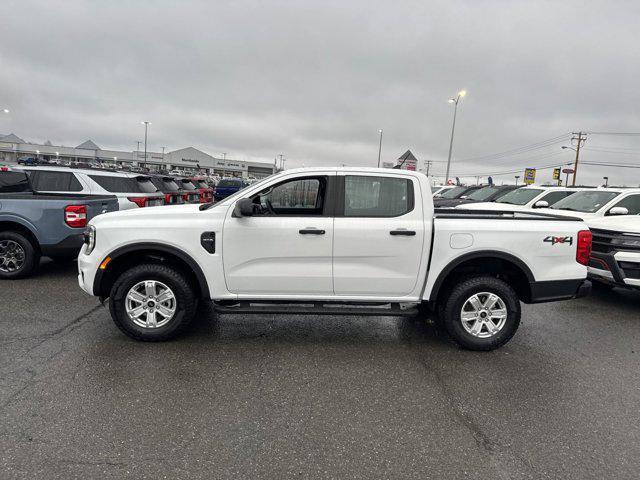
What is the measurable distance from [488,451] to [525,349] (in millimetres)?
2088

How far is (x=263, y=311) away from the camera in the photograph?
407 cm

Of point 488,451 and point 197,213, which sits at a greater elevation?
point 197,213

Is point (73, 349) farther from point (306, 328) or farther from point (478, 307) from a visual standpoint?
point (478, 307)

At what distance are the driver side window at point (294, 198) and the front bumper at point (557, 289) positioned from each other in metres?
2.46

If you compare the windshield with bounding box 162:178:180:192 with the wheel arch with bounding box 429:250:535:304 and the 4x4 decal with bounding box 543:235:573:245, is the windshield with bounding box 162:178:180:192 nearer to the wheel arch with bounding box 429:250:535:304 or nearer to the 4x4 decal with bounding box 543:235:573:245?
the wheel arch with bounding box 429:250:535:304

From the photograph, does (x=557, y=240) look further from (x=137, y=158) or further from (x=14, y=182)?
(x=137, y=158)

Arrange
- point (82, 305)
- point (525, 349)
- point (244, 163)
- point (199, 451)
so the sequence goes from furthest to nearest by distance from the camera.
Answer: point (244, 163), point (82, 305), point (525, 349), point (199, 451)

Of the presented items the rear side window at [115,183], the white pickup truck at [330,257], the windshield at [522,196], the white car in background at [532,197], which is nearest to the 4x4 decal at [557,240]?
the white pickup truck at [330,257]

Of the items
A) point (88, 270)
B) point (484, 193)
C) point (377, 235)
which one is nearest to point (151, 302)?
point (88, 270)

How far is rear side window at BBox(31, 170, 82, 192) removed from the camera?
309 inches

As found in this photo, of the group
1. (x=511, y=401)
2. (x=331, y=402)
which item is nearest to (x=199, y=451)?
(x=331, y=402)

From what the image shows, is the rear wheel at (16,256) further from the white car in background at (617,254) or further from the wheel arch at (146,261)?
the white car in background at (617,254)

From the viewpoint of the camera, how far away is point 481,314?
4184 mm

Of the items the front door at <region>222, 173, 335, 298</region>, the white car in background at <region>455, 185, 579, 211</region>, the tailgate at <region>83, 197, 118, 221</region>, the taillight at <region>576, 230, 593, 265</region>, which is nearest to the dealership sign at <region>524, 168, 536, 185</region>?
the white car in background at <region>455, 185, 579, 211</region>
